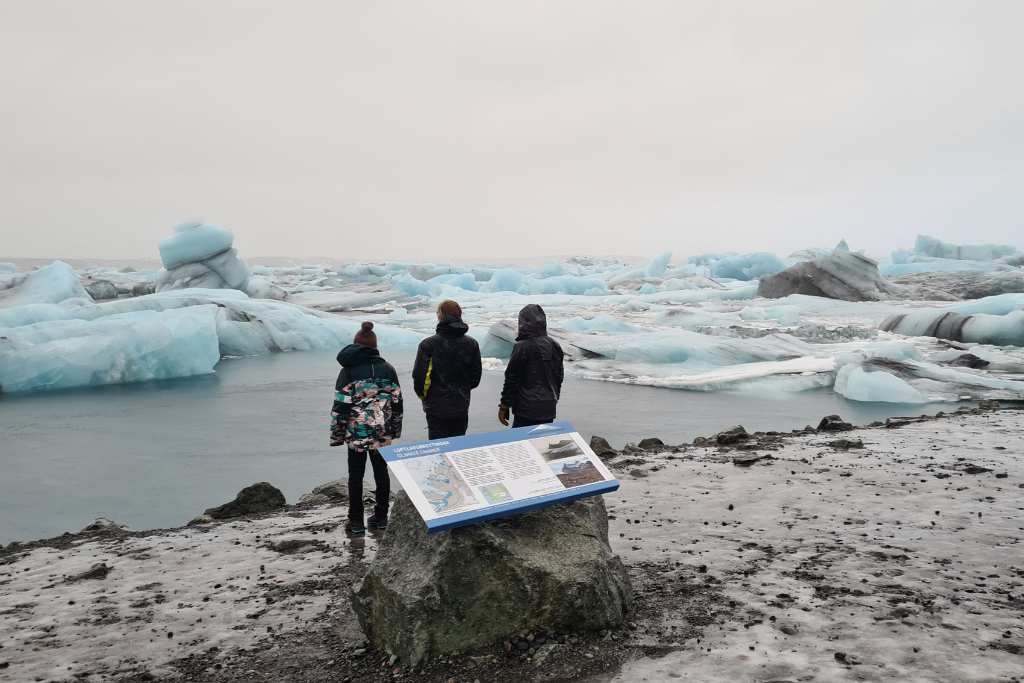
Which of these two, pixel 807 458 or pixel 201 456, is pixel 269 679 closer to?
pixel 807 458

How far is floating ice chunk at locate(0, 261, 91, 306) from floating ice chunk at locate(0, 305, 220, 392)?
863 cm

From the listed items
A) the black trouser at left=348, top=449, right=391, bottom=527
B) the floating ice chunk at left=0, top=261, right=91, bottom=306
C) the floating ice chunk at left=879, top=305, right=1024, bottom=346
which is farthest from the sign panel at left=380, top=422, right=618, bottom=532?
the floating ice chunk at left=0, top=261, right=91, bottom=306

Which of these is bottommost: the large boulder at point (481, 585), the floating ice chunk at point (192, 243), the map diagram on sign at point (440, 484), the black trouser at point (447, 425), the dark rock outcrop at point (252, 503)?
the dark rock outcrop at point (252, 503)

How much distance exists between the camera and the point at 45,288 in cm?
2592

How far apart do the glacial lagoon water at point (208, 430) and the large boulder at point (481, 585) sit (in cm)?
516

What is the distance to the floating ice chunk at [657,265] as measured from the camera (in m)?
49.0

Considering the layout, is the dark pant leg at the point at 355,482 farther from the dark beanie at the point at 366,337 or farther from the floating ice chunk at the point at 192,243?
the floating ice chunk at the point at 192,243

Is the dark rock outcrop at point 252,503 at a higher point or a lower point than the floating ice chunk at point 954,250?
lower

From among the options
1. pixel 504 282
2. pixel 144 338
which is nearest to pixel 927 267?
pixel 504 282

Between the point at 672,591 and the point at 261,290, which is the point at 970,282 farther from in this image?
the point at 672,591

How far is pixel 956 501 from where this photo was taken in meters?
5.89

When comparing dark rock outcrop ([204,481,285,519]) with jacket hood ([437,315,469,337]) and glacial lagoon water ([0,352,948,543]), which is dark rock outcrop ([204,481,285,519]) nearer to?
glacial lagoon water ([0,352,948,543])

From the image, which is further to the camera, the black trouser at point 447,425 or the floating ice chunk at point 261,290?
the floating ice chunk at point 261,290

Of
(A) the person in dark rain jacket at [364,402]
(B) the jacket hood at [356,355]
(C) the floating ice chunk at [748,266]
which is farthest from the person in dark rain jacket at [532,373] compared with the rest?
(C) the floating ice chunk at [748,266]
